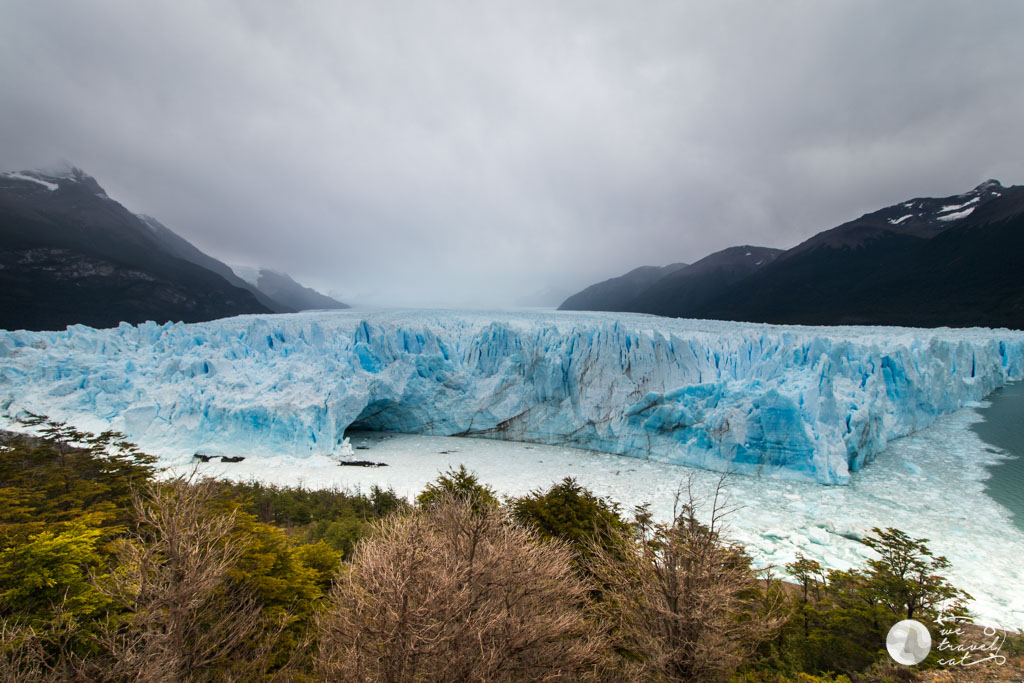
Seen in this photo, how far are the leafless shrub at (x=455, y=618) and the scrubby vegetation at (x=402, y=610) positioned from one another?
0.02 meters

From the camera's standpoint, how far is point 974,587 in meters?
6.61

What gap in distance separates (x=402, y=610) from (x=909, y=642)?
18.0 ft

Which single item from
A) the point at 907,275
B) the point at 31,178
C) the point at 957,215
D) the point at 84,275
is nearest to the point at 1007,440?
the point at 907,275

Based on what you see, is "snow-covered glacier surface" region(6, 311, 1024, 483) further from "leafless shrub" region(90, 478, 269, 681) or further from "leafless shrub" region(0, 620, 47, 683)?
"leafless shrub" region(0, 620, 47, 683)

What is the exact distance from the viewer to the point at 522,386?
17.3 metres

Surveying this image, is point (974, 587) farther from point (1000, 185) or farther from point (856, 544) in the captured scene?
point (1000, 185)

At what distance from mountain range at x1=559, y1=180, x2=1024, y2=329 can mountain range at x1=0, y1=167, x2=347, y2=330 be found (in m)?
56.6

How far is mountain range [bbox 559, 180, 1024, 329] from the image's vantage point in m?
31.8

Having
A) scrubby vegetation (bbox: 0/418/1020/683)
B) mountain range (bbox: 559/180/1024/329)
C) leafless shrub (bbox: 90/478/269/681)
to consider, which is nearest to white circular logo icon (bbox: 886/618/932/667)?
scrubby vegetation (bbox: 0/418/1020/683)

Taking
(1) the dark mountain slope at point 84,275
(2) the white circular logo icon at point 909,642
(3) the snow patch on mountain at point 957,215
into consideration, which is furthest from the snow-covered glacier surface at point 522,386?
(3) the snow patch on mountain at point 957,215

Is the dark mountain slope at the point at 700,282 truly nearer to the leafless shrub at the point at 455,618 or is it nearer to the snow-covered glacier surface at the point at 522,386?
the snow-covered glacier surface at the point at 522,386

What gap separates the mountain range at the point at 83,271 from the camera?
109 feet

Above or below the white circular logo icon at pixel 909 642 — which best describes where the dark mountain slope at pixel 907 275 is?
above

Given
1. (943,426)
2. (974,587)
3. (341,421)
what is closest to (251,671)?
(974,587)
